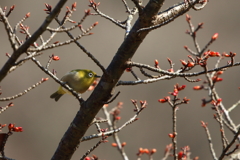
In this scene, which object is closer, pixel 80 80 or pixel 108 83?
pixel 108 83

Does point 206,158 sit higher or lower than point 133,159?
higher

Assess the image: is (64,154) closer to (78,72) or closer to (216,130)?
(78,72)

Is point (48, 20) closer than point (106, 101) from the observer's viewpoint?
Yes

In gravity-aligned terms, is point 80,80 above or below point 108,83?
above

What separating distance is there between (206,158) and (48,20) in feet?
21.9

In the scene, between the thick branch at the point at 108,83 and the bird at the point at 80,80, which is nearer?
the thick branch at the point at 108,83

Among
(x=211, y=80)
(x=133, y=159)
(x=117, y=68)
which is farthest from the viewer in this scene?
(x=133, y=159)

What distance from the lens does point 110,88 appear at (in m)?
2.01

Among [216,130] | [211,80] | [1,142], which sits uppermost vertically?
[216,130]

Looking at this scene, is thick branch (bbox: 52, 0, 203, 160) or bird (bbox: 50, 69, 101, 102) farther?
bird (bbox: 50, 69, 101, 102)

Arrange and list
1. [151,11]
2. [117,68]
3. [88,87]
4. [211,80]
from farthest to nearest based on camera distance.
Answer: [88,87] → [211,80] → [117,68] → [151,11]

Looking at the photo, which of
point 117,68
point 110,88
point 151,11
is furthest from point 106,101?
point 151,11

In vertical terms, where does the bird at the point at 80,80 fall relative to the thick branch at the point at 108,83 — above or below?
above

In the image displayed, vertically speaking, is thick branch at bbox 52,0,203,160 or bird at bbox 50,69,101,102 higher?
bird at bbox 50,69,101,102
